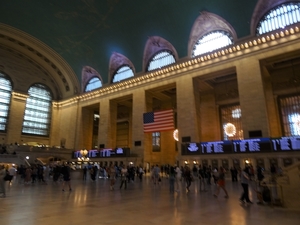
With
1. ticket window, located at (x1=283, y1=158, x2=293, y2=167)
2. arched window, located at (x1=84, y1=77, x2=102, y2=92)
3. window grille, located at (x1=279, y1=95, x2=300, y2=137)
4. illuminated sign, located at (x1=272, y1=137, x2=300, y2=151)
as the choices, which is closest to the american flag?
illuminated sign, located at (x1=272, y1=137, x2=300, y2=151)

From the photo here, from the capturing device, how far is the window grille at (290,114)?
17.0 m

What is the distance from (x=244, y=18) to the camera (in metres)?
15.8

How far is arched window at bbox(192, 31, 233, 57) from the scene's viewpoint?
17.3 m

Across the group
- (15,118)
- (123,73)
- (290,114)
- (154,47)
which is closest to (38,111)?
(15,118)

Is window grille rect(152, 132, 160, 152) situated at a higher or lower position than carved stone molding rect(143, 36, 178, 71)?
lower

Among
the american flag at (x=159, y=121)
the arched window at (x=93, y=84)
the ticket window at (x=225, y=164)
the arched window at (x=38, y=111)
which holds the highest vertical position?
the arched window at (x=93, y=84)

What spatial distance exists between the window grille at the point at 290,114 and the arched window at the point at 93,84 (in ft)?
63.7

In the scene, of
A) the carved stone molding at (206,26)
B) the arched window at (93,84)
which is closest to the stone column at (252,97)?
the carved stone molding at (206,26)

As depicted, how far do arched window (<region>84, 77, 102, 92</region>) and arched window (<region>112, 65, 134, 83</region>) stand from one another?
2.68 meters

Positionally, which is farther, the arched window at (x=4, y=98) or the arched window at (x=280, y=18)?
the arched window at (x=4, y=98)

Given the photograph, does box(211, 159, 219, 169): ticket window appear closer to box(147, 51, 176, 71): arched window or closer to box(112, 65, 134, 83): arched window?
box(147, 51, 176, 71): arched window

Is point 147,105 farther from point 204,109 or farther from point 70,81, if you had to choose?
point 70,81

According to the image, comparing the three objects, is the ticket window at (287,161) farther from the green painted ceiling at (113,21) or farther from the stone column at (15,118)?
the stone column at (15,118)

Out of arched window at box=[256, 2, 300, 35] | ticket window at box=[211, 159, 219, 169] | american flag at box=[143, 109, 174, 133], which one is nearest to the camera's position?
arched window at box=[256, 2, 300, 35]
